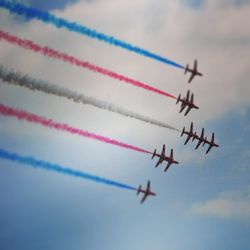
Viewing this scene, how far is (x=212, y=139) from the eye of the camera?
9912 cm

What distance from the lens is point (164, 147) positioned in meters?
92.4

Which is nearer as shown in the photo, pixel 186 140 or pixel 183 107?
pixel 183 107

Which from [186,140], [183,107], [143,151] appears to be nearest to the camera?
[143,151]

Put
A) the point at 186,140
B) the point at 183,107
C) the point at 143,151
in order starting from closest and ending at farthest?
the point at 143,151 < the point at 183,107 < the point at 186,140

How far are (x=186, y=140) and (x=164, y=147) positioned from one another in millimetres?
5459

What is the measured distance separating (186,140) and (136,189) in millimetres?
20885

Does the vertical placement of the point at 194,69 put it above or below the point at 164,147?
above

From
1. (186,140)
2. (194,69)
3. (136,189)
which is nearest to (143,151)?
(136,189)

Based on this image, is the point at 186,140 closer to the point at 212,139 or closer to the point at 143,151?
the point at 212,139

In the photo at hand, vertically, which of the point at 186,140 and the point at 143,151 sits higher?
the point at 186,140

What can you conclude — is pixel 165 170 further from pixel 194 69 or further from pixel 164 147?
pixel 194 69

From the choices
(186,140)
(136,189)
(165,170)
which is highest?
(186,140)

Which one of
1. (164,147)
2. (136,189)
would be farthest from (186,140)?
(136,189)

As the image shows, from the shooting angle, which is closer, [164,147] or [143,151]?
[143,151]
